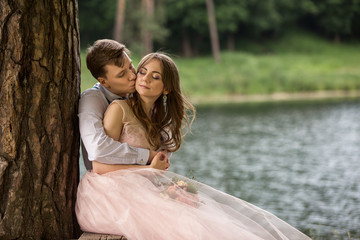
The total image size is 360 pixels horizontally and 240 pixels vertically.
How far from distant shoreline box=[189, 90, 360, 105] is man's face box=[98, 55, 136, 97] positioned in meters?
19.0

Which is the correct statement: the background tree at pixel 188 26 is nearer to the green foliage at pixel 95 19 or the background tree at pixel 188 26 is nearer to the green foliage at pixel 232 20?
the green foliage at pixel 232 20

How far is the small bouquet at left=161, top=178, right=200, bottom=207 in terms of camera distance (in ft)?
8.14

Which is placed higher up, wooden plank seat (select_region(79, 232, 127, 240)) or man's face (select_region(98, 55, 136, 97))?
man's face (select_region(98, 55, 136, 97))

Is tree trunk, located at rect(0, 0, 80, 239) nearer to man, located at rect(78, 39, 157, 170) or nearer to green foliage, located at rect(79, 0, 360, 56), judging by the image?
man, located at rect(78, 39, 157, 170)

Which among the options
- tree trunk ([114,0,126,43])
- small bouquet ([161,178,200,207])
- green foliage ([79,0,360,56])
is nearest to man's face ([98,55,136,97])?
small bouquet ([161,178,200,207])

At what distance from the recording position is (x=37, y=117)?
2408 mm

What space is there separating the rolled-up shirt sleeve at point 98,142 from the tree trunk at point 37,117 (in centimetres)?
7

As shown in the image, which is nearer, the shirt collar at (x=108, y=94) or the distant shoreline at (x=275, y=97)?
the shirt collar at (x=108, y=94)

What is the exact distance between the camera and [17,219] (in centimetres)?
238

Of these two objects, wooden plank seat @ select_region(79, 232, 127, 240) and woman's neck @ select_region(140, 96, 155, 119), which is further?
woman's neck @ select_region(140, 96, 155, 119)

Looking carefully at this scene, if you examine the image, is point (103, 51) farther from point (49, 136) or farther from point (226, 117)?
point (226, 117)

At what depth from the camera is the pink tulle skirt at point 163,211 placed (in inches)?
93.7

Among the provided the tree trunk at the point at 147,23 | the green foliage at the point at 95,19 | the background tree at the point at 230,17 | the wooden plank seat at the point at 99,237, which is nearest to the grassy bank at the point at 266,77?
the tree trunk at the point at 147,23

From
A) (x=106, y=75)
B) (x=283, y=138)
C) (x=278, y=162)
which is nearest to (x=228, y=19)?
(x=283, y=138)
